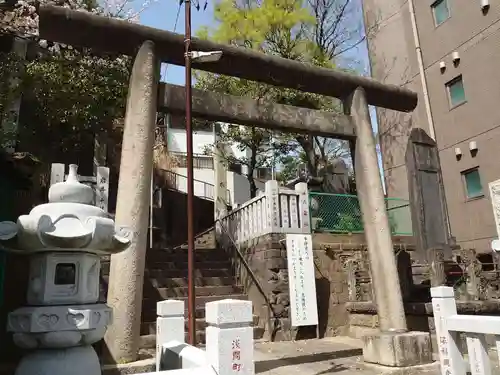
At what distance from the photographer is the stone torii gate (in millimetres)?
5598

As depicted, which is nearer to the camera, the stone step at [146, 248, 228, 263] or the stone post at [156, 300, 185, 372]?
the stone post at [156, 300, 185, 372]

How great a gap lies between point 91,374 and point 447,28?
16728mm

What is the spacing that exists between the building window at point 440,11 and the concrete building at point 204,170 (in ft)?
42.9

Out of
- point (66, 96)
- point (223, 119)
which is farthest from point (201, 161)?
point (223, 119)

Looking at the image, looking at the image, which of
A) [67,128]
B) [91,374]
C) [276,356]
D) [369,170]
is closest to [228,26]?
[67,128]

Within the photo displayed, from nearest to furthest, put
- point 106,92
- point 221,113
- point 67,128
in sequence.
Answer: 1. point 221,113
2. point 106,92
3. point 67,128

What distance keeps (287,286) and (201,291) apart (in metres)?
2.18

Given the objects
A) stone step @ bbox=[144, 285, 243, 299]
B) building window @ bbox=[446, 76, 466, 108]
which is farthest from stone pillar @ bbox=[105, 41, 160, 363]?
building window @ bbox=[446, 76, 466, 108]

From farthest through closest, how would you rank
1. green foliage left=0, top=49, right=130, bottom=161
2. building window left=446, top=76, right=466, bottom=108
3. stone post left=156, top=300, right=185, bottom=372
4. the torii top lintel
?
building window left=446, top=76, right=466, bottom=108, green foliage left=0, top=49, right=130, bottom=161, the torii top lintel, stone post left=156, top=300, right=185, bottom=372

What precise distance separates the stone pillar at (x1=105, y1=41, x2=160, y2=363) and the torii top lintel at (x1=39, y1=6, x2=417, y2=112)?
33 cm

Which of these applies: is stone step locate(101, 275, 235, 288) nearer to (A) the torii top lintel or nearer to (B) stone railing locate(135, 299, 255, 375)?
(A) the torii top lintel

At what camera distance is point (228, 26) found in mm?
17859

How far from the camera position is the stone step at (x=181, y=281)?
32.9ft

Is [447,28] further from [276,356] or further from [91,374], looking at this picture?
[91,374]
